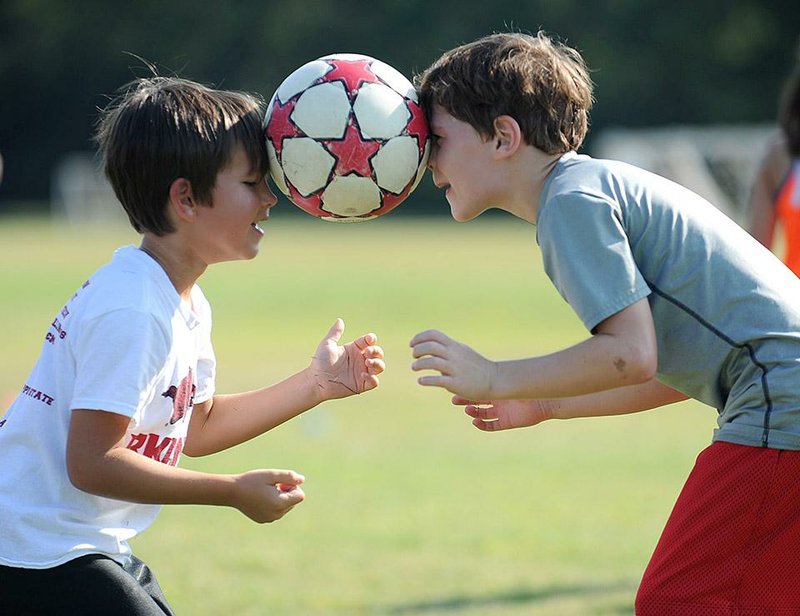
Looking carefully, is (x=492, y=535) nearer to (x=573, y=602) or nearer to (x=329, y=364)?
(x=573, y=602)

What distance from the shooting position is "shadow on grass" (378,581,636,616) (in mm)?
5211

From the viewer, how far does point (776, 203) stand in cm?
610

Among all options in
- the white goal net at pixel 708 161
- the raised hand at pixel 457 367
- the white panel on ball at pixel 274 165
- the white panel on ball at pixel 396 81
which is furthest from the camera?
the white goal net at pixel 708 161

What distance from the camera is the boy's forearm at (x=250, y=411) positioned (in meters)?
3.89

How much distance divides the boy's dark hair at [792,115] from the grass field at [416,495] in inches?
80.6

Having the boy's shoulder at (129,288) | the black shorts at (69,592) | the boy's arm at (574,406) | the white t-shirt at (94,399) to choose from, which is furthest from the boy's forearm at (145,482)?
the boy's arm at (574,406)

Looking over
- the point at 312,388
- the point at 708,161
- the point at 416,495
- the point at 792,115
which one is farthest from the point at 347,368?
the point at 708,161

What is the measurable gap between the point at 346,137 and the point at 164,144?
614 millimetres

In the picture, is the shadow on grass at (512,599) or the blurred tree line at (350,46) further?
the blurred tree line at (350,46)

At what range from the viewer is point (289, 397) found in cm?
388

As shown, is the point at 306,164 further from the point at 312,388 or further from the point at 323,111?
the point at 312,388

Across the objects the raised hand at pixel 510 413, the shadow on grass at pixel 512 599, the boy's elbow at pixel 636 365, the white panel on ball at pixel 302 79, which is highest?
→ the white panel on ball at pixel 302 79

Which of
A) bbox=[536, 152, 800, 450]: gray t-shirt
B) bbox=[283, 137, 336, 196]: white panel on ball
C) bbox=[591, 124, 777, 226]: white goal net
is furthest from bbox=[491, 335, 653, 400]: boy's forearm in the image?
bbox=[591, 124, 777, 226]: white goal net

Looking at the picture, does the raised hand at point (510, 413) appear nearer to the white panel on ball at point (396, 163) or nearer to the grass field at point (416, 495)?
the white panel on ball at point (396, 163)
